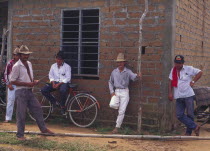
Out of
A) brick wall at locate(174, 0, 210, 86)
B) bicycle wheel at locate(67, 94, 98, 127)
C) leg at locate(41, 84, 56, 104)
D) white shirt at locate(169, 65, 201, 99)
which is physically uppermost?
brick wall at locate(174, 0, 210, 86)

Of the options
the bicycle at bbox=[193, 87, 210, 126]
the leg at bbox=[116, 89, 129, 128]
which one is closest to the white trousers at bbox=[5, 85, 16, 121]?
the leg at bbox=[116, 89, 129, 128]

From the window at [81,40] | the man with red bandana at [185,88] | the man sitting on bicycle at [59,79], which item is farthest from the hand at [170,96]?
the man sitting on bicycle at [59,79]

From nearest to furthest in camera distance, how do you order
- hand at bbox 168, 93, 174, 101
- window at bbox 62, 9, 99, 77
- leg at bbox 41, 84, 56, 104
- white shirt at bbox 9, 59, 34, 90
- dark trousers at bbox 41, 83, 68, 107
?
white shirt at bbox 9, 59, 34, 90, hand at bbox 168, 93, 174, 101, dark trousers at bbox 41, 83, 68, 107, leg at bbox 41, 84, 56, 104, window at bbox 62, 9, 99, 77

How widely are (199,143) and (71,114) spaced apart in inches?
136

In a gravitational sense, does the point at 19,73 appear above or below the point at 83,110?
above

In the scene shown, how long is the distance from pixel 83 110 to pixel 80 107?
110mm

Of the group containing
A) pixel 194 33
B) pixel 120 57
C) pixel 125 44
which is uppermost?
pixel 194 33

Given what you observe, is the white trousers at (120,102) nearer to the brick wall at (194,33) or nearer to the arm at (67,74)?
the arm at (67,74)

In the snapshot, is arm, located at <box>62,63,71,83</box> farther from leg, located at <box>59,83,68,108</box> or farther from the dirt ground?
the dirt ground

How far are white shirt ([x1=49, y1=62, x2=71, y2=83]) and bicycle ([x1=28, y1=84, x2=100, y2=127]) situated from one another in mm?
279

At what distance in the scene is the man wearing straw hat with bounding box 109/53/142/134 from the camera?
7.70m

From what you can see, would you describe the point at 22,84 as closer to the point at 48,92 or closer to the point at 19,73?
the point at 19,73

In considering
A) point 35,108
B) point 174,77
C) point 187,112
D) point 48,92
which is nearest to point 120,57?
point 174,77

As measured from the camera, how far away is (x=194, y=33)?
948cm
